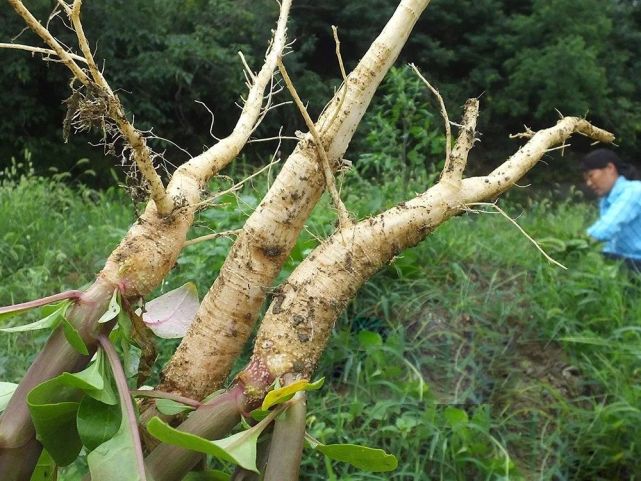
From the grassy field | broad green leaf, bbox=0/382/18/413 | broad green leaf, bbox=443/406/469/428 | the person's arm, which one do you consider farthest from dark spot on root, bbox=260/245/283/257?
the person's arm

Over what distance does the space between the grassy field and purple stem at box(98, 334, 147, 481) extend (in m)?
1.08

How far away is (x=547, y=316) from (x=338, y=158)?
1816 millimetres

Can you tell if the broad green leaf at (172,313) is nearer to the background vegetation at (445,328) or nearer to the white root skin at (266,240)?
the white root skin at (266,240)

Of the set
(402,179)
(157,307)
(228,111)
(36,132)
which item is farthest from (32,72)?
(157,307)

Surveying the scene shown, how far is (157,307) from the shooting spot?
1.14 metres

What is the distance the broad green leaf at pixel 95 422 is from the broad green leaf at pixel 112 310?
102 mm

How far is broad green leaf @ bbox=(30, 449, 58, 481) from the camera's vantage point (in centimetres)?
106

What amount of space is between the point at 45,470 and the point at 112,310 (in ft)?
0.96

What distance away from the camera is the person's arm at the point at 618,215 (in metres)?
3.29

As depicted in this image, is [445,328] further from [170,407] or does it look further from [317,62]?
[317,62]

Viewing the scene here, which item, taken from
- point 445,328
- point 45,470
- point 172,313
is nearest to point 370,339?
point 445,328

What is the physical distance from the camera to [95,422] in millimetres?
879

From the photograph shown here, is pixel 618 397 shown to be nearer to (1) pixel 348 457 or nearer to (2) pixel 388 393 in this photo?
(2) pixel 388 393

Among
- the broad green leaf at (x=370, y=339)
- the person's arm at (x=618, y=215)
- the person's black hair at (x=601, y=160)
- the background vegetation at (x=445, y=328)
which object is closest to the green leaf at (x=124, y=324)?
the background vegetation at (x=445, y=328)
